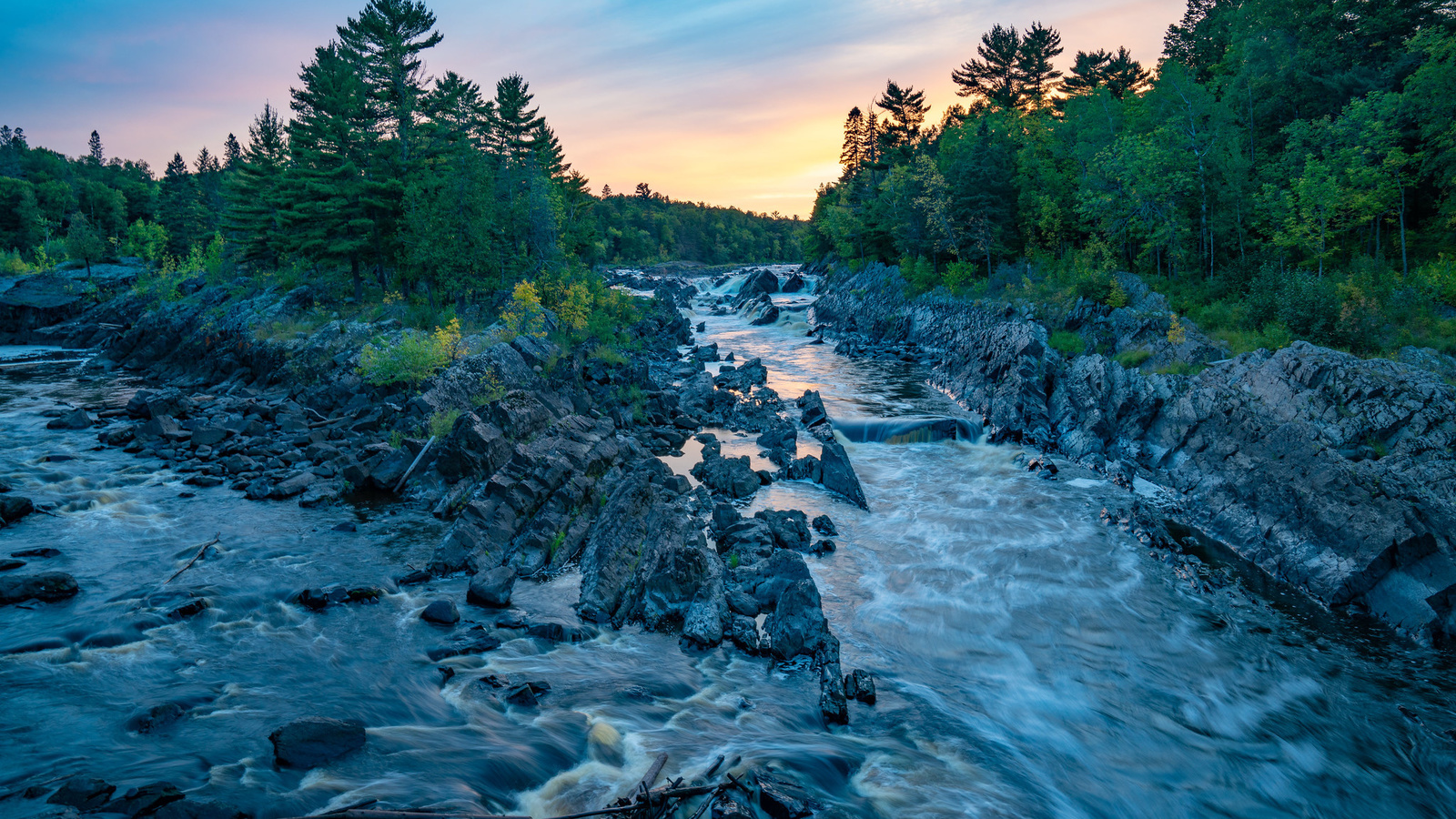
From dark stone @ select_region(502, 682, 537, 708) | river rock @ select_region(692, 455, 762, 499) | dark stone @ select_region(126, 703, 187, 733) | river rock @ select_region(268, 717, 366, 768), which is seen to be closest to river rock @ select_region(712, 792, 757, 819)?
dark stone @ select_region(502, 682, 537, 708)

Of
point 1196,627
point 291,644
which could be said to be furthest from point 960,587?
point 291,644

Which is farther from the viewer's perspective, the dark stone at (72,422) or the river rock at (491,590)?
the dark stone at (72,422)

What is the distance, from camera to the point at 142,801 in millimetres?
7145

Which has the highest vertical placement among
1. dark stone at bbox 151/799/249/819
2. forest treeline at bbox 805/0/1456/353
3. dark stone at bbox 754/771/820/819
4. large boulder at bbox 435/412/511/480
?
forest treeline at bbox 805/0/1456/353

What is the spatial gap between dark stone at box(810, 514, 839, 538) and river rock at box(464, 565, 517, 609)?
9.00 meters

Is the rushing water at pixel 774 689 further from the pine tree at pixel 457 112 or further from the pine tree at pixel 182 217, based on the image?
the pine tree at pixel 182 217

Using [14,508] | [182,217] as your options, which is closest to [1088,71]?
[14,508]

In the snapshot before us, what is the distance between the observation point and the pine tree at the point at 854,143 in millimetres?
93231

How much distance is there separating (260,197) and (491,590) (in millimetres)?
54222

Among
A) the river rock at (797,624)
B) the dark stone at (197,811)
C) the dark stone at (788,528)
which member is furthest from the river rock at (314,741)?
the dark stone at (788,528)

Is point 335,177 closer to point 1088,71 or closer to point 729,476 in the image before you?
point 729,476

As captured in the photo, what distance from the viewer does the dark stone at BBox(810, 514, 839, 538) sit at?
727 inches

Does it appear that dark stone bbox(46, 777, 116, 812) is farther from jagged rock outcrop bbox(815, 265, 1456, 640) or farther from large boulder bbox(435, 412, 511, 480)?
jagged rock outcrop bbox(815, 265, 1456, 640)

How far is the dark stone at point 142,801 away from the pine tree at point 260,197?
50675mm
